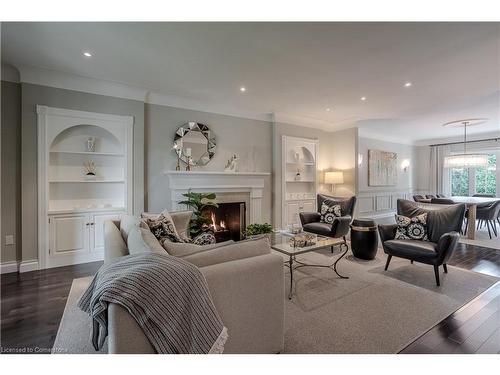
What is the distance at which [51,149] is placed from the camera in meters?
3.53

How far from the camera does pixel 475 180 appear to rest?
24.6 ft

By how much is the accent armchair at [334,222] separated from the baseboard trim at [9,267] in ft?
14.1

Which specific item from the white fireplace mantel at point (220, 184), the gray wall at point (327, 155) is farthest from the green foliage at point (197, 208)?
the gray wall at point (327, 155)

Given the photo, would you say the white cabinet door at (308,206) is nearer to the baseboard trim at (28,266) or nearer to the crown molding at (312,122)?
the crown molding at (312,122)

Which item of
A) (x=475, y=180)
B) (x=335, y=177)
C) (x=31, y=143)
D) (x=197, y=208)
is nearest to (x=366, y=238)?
(x=335, y=177)

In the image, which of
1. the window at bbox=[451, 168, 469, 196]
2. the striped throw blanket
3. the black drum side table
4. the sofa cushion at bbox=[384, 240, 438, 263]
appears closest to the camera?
the striped throw blanket

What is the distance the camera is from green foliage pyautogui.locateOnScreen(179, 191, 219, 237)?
380 cm

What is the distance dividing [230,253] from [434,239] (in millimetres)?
3004

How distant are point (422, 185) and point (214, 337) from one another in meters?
9.70

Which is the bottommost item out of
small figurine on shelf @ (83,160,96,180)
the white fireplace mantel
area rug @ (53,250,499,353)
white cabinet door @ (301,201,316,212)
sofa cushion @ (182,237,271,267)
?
area rug @ (53,250,499,353)

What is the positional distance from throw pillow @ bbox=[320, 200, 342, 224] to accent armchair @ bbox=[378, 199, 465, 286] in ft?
3.58

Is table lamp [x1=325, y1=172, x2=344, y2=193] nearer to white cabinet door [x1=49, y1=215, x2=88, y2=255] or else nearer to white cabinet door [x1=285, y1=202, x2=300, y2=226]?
white cabinet door [x1=285, y1=202, x2=300, y2=226]

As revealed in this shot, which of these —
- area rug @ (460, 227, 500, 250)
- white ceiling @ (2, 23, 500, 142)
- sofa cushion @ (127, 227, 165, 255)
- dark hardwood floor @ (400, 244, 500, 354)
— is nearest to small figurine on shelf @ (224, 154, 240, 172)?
white ceiling @ (2, 23, 500, 142)
